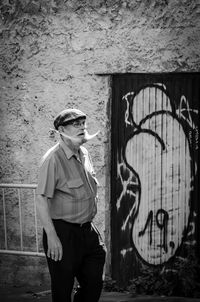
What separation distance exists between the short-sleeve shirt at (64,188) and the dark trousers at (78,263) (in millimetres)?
90

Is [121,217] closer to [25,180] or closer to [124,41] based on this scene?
[25,180]

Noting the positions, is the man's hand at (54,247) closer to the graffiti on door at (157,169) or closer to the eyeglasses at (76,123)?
the eyeglasses at (76,123)

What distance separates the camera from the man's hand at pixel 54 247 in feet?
15.9

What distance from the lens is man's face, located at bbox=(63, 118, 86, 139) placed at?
511 centimetres

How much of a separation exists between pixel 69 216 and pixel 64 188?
0.73 ft

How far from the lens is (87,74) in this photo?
6.80 meters

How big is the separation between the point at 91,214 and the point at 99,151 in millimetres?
1770

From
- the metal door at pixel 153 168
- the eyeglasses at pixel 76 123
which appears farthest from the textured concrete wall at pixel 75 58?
the eyeglasses at pixel 76 123

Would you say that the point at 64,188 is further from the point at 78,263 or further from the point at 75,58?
the point at 75,58

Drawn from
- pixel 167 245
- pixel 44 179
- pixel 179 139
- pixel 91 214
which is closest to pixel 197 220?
pixel 167 245

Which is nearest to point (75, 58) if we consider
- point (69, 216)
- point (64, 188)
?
point (64, 188)

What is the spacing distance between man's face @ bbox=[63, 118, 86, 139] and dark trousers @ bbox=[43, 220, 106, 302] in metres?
0.70

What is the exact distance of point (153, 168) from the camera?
262 inches

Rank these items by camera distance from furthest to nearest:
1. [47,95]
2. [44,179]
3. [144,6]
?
1. [47,95]
2. [144,6]
3. [44,179]
